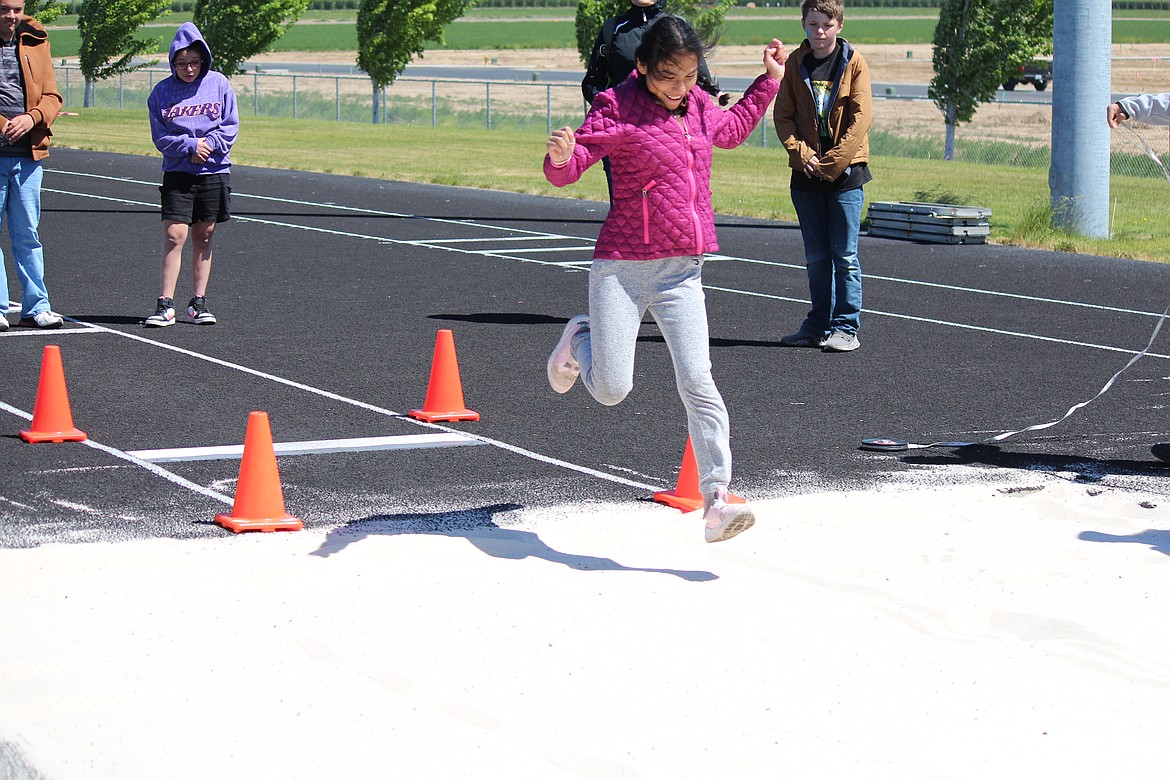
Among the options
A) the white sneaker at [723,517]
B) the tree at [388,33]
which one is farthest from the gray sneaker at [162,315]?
the tree at [388,33]

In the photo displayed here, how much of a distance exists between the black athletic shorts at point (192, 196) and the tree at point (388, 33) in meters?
42.1

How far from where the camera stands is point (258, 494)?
268 inches

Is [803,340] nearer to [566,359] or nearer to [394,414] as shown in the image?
[394,414]

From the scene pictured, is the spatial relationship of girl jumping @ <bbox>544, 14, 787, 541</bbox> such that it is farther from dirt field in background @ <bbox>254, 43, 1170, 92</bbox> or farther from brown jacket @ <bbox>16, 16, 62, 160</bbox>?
dirt field in background @ <bbox>254, 43, 1170, 92</bbox>

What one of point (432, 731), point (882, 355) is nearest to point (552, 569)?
point (432, 731)

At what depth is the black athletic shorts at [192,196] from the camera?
38.9 ft

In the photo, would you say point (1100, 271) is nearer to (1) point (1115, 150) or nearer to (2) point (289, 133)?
(1) point (1115, 150)

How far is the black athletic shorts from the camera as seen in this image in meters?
11.9

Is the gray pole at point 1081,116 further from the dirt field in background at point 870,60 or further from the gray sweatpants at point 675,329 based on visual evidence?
the dirt field in background at point 870,60

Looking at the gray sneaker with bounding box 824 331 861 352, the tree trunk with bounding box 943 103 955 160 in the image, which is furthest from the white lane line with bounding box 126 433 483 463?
the tree trunk with bounding box 943 103 955 160

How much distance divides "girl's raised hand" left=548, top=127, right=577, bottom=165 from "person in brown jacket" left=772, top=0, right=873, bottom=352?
5.52 meters

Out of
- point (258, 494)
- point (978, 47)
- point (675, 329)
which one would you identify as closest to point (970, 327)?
point (675, 329)

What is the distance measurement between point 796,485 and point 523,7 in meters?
160

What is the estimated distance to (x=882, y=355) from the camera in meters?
11.5
